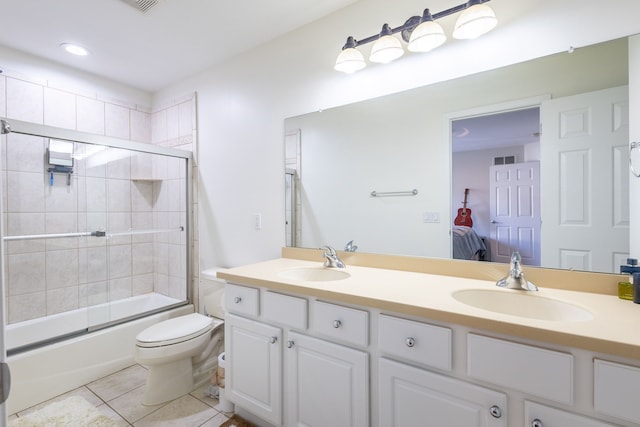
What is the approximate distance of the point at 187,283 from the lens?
2.73m

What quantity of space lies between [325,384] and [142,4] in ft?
7.36

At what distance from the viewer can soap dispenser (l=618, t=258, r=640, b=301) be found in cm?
111

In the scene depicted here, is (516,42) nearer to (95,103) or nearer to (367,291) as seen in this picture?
(367,291)

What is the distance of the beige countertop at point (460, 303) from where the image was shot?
2.74 feet

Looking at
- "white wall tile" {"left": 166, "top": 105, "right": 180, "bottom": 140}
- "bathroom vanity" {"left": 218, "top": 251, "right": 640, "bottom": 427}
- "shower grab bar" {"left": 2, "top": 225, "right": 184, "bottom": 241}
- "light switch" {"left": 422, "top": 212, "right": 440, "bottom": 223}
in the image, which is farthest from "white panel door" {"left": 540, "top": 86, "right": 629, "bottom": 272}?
"white wall tile" {"left": 166, "top": 105, "right": 180, "bottom": 140}

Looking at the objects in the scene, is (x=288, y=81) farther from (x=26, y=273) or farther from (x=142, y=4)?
(x=26, y=273)

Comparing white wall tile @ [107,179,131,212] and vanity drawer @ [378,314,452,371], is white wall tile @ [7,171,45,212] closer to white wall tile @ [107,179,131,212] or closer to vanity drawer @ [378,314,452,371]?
white wall tile @ [107,179,131,212]

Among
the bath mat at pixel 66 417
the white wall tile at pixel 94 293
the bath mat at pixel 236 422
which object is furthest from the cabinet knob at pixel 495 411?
the white wall tile at pixel 94 293

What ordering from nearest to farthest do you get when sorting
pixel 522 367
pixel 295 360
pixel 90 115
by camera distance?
pixel 522 367, pixel 295 360, pixel 90 115

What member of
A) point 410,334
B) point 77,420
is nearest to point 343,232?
point 410,334

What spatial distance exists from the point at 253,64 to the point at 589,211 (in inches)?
86.3

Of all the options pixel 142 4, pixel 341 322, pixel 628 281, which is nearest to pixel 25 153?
pixel 142 4

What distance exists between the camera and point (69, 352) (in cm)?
201

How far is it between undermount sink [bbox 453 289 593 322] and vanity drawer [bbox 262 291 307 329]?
0.65 metres
